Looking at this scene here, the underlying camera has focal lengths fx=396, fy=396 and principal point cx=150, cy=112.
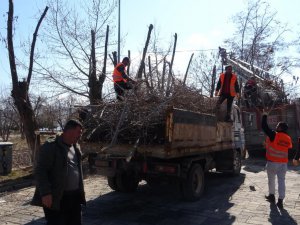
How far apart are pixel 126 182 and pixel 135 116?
1.97m

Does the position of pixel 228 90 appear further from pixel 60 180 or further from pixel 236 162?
pixel 60 180

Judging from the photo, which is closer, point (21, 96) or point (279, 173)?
point (279, 173)

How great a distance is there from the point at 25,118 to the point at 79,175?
718cm

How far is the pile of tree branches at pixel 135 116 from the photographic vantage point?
7414 mm

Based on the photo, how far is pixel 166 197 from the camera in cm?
853

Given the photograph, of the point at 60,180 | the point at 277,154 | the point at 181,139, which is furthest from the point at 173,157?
the point at 60,180

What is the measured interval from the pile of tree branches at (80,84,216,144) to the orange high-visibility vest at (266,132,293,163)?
5.89 ft

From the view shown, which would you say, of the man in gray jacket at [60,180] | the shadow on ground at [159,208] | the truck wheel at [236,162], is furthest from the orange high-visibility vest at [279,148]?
the man in gray jacket at [60,180]

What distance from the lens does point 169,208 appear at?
24.6ft

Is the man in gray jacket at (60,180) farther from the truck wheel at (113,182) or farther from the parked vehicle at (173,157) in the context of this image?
the truck wheel at (113,182)

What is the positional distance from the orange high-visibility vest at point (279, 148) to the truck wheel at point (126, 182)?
2951mm

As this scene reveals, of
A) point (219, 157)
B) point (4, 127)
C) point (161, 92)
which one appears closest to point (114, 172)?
point (161, 92)

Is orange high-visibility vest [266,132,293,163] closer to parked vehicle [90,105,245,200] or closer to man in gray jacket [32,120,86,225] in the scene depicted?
parked vehicle [90,105,245,200]

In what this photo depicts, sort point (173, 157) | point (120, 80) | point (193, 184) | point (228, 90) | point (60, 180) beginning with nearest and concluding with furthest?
point (60, 180)
point (173, 157)
point (193, 184)
point (120, 80)
point (228, 90)
